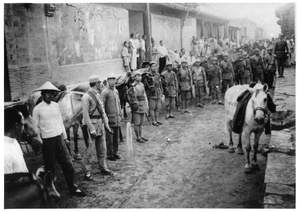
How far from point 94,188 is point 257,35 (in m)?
55.3

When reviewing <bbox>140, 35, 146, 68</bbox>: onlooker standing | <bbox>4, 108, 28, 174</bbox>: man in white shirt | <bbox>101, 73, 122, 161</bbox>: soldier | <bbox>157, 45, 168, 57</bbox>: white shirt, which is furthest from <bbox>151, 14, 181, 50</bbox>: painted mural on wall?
<bbox>4, 108, 28, 174</bbox>: man in white shirt

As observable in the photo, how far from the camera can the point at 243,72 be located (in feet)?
45.5

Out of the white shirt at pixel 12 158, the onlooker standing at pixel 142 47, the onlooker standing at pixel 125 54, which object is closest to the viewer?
the white shirt at pixel 12 158

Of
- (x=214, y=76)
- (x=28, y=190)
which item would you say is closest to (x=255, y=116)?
(x=28, y=190)

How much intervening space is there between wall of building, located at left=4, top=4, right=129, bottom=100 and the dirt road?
3061 millimetres

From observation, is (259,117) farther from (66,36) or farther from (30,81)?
(66,36)

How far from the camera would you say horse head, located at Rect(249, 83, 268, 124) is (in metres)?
5.66

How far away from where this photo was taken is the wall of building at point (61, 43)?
9352mm

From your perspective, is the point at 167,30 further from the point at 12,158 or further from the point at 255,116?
the point at 12,158

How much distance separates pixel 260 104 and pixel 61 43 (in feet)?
26.0

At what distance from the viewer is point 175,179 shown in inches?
238

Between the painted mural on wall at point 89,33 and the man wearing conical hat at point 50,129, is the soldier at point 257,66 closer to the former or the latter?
the painted mural on wall at point 89,33

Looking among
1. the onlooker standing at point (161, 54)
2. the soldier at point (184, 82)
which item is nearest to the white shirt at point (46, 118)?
the soldier at point (184, 82)

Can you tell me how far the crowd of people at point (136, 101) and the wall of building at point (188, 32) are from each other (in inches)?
143
